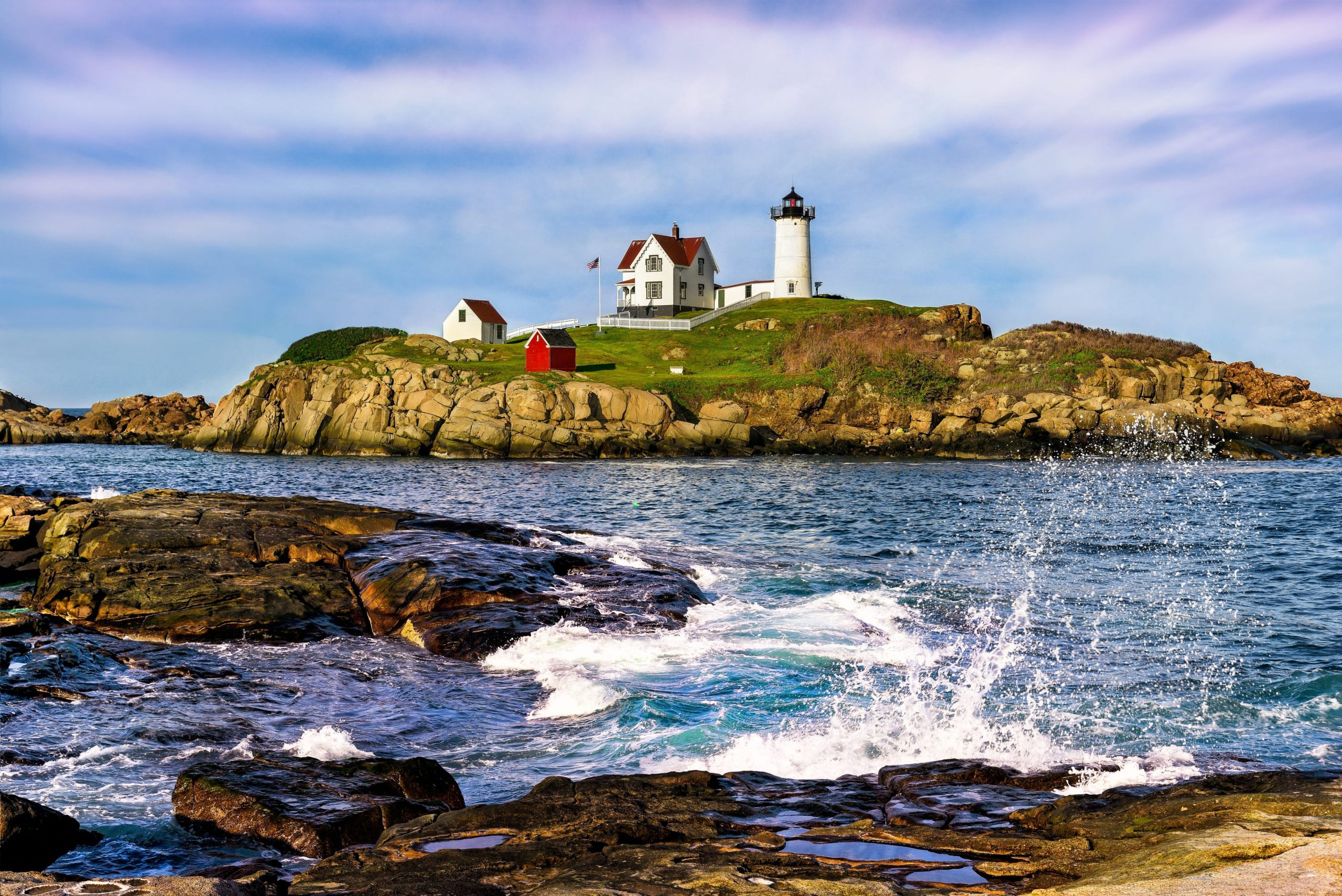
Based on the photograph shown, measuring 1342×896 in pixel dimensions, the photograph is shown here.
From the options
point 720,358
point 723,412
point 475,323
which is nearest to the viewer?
point 723,412

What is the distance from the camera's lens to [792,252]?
105m

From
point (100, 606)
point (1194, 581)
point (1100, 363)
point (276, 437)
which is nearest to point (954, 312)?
point (1100, 363)

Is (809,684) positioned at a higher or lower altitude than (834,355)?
lower

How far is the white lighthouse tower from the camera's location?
103 meters

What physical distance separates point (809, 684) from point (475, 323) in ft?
279

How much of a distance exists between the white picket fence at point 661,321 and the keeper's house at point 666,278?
10.3 feet

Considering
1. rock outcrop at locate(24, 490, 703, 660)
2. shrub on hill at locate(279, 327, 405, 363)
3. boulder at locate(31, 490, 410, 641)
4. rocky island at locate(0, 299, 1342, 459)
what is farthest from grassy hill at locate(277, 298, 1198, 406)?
boulder at locate(31, 490, 410, 641)

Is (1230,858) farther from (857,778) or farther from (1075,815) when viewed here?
(857,778)

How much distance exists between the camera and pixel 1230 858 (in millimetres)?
5598

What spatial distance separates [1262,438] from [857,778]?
68.8m

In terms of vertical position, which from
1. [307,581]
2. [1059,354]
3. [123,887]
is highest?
[1059,354]

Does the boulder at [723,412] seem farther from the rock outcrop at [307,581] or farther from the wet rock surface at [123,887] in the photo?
the wet rock surface at [123,887]

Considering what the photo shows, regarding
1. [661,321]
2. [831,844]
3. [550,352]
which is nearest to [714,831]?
[831,844]

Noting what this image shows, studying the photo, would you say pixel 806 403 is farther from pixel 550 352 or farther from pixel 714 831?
pixel 714 831
